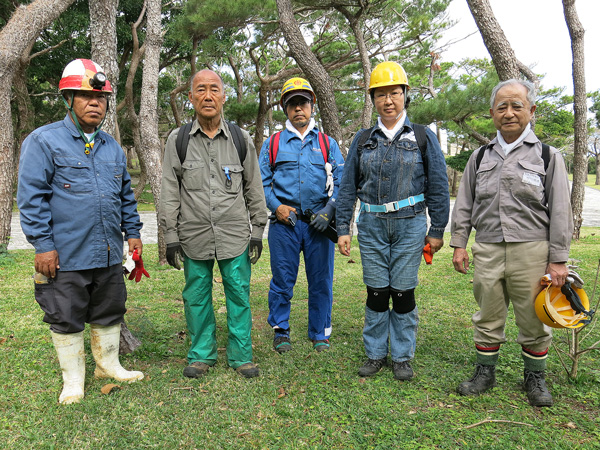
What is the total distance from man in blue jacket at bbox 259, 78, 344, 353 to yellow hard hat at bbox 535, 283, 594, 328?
1729 mm

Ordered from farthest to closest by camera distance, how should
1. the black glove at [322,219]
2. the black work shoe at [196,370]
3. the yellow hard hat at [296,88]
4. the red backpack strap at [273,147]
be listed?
the red backpack strap at [273,147]
the yellow hard hat at [296,88]
the black glove at [322,219]
the black work shoe at [196,370]

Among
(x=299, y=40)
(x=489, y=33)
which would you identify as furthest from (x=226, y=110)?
(x=489, y=33)

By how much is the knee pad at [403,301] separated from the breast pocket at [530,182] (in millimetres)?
1028

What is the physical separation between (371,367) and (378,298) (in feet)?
1.78

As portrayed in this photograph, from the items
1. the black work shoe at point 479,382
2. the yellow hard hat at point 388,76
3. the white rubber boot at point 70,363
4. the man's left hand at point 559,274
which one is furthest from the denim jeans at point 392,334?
the white rubber boot at point 70,363

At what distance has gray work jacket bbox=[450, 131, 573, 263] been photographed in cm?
Answer: 275

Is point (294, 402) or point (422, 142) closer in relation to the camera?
point (294, 402)

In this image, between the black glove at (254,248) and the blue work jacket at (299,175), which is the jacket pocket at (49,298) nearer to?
the black glove at (254,248)

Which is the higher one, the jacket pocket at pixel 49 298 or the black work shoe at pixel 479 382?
the jacket pocket at pixel 49 298

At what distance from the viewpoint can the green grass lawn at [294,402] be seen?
8.31 feet

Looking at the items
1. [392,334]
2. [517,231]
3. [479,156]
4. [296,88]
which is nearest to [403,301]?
[392,334]

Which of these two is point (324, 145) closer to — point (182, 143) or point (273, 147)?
point (273, 147)

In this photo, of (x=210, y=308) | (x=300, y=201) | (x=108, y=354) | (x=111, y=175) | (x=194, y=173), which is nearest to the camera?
(x=111, y=175)

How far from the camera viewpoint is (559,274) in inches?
108
